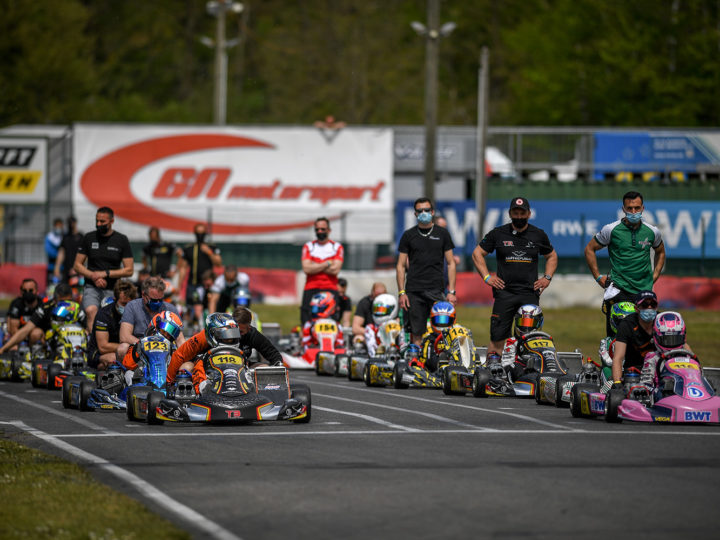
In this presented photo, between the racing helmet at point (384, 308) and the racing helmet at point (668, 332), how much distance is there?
633cm

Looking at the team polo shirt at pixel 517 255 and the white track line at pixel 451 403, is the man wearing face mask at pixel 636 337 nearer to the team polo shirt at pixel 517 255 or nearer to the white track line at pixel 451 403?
the white track line at pixel 451 403

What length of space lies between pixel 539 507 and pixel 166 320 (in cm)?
603

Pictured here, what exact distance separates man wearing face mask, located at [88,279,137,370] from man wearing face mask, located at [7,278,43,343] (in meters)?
3.63

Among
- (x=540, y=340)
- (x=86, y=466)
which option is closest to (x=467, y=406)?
(x=540, y=340)

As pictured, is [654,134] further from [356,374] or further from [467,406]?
[467,406]

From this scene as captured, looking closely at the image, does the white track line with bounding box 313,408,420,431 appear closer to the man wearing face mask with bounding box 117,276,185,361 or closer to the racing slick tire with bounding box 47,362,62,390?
the man wearing face mask with bounding box 117,276,185,361

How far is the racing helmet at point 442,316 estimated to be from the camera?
50.6 ft

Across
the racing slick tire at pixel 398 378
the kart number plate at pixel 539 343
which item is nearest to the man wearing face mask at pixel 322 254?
the racing slick tire at pixel 398 378

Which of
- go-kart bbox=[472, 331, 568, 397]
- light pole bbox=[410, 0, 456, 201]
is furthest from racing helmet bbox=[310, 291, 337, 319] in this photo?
light pole bbox=[410, 0, 456, 201]

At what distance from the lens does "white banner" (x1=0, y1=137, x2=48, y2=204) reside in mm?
37344

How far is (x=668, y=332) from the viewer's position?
1211 cm

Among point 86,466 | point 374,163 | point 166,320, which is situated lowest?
point 86,466

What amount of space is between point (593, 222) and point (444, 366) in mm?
19928

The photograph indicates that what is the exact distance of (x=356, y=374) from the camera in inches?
696
